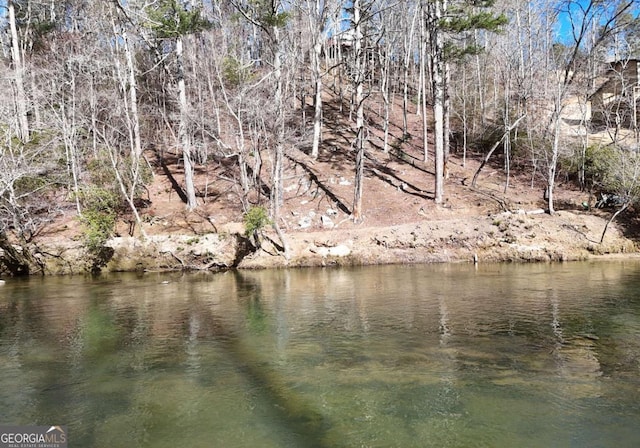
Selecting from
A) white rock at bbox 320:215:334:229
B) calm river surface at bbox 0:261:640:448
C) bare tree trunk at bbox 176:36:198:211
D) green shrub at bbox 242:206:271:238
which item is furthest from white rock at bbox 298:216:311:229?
calm river surface at bbox 0:261:640:448

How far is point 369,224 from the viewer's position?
78.5 ft

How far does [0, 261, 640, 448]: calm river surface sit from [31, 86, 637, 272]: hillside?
235 inches

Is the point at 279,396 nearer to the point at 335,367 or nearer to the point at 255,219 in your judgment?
the point at 335,367

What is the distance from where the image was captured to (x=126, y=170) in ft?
81.4

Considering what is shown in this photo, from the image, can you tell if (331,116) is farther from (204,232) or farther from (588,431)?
(588,431)

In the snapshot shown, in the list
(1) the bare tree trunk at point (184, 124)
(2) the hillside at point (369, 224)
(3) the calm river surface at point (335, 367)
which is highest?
(1) the bare tree trunk at point (184, 124)

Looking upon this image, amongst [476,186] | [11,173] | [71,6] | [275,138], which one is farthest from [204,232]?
[71,6]

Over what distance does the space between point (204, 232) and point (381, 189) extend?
35.9ft

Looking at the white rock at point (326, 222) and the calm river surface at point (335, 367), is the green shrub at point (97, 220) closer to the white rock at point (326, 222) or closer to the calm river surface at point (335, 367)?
the calm river surface at point (335, 367)

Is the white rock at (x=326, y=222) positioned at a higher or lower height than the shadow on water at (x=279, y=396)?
higher

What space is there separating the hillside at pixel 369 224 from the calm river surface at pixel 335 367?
5967 millimetres

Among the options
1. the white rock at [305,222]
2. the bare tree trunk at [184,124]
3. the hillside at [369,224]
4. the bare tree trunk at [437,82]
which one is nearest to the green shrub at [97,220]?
the hillside at [369,224]

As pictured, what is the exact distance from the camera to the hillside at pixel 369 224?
838 inches

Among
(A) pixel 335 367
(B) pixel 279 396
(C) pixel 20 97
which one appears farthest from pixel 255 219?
(C) pixel 20 97
